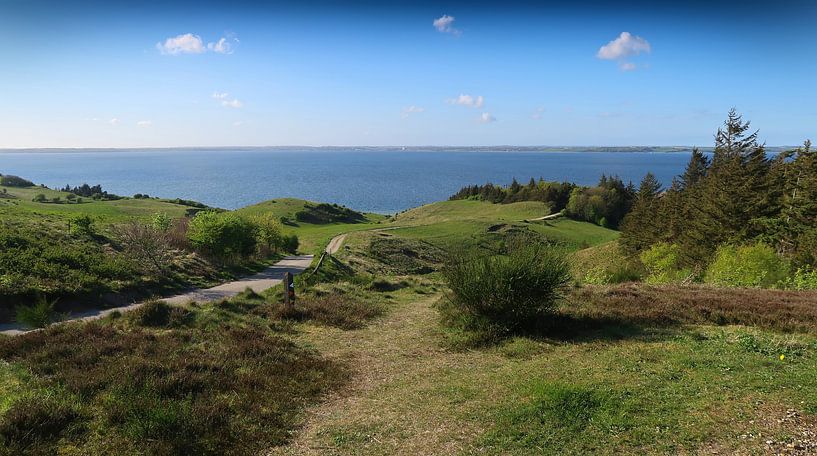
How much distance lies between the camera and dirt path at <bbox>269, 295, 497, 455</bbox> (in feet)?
26.7

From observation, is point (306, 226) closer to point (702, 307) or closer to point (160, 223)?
point (160, 223)

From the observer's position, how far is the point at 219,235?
3806 centimetres

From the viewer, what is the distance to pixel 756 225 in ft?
125

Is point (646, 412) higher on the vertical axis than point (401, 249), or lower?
higher

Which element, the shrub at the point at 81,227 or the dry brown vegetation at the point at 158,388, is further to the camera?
→ the shrub at the point at 81,227

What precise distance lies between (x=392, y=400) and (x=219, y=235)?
31931 mm

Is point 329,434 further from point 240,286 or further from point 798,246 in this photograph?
point 798,246

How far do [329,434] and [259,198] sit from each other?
16660cm

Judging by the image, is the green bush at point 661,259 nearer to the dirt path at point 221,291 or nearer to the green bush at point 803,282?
the green bush at point 803,282

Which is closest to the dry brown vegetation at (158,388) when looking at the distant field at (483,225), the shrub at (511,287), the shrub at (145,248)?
the shrub at (511,287)

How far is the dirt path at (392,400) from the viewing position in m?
8.15

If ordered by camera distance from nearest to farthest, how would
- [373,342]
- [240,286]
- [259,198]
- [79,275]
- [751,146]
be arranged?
[373,342]
[79,275]
[240,286]
[751,146]
[259,198]

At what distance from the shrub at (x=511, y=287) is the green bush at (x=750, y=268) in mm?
19070

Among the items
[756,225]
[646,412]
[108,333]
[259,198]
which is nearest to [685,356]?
[646,412]
